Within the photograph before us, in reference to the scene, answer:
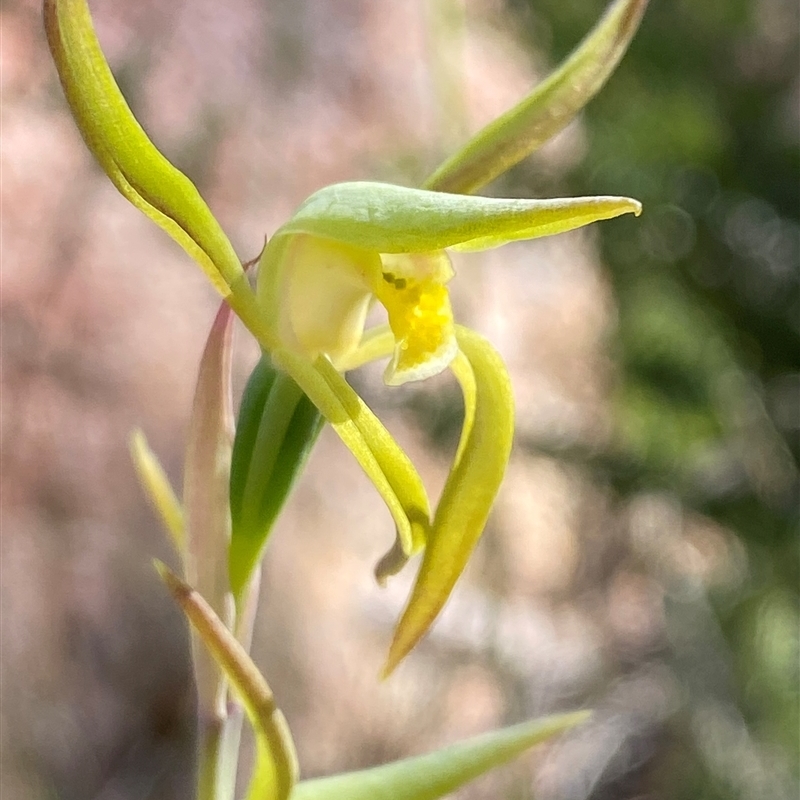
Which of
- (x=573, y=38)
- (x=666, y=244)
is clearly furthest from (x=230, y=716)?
(x=573, y=38)

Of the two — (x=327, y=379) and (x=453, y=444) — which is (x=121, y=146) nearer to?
(x=327, y=379)

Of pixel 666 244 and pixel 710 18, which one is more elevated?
pixel 710 18

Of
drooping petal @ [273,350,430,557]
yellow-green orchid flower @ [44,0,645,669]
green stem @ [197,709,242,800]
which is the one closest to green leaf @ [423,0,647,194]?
yellow-green orchid flower @ [44,0,645,669]

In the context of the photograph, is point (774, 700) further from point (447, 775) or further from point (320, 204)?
point (320, 204)

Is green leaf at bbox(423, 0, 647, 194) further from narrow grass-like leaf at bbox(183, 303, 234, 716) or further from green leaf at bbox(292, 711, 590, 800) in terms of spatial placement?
green leaf at bbox(292, 711, 590, 800)

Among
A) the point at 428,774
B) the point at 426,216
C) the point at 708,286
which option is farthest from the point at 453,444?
the point at 426,216
